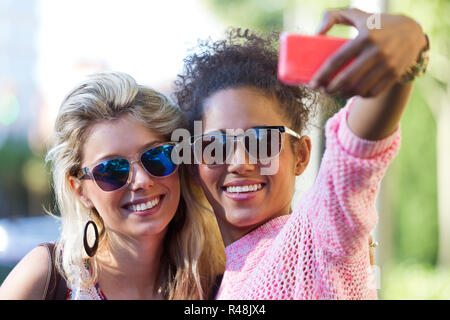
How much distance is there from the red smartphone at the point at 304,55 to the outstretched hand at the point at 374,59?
33 mm

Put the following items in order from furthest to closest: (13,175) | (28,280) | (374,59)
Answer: (13,175) < (28,280) < (374,59)

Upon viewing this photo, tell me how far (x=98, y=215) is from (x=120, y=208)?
0.34 m

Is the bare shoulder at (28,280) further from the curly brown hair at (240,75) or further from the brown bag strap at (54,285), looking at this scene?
the curly brown hair at (240,75)

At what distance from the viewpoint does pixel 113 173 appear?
222 cm

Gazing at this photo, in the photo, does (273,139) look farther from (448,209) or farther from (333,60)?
(448,209)

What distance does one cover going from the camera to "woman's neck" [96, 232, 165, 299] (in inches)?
95.0

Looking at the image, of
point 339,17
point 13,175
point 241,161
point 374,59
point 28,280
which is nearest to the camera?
point 374,59

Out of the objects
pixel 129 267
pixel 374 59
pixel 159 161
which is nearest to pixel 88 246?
pixel 129 267

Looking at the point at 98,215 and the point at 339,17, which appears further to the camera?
the point at 98,215

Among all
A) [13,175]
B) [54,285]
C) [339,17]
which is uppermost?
[13,175]

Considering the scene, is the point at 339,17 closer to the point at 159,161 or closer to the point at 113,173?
the point at 159,161

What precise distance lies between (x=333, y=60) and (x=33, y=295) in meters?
1.65

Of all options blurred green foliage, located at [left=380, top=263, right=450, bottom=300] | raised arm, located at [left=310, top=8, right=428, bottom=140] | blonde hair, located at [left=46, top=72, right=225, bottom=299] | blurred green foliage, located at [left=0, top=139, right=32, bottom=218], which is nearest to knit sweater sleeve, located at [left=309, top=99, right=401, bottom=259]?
raised arm, located at [left=310, top=8, right=428, bottom=140]
